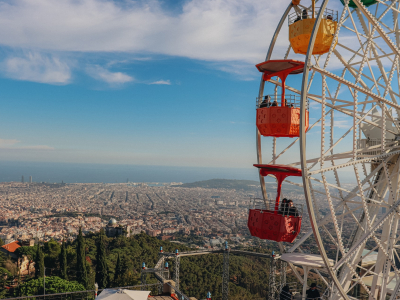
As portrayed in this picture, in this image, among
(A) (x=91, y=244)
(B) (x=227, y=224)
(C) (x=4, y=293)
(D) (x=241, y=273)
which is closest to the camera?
(C) (x=4, y=293)

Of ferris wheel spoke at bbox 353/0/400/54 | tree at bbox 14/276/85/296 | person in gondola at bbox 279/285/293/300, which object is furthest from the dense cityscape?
ferris wheel spoke at bbox 353/0/400/54

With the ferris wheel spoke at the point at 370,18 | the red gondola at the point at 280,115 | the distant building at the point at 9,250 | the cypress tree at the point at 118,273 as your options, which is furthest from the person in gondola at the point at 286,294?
the distant building at the point at 9,250

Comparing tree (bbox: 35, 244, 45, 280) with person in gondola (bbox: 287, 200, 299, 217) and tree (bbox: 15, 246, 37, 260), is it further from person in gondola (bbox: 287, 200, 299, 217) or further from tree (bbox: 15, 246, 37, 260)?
person in gondola (bbox: 287, 200, 299, 217)

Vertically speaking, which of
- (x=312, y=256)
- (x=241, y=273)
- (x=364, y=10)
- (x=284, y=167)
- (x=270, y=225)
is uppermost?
(x=364, y=10)

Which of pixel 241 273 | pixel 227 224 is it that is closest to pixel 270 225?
pixel 241 273

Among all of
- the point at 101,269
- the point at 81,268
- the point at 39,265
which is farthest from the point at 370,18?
the point at 39,265

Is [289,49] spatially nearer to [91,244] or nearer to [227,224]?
[91,244]
